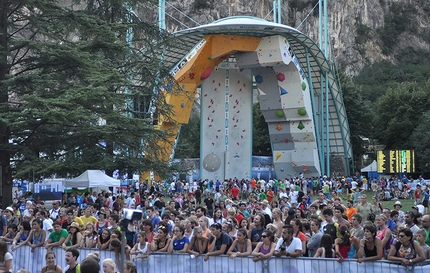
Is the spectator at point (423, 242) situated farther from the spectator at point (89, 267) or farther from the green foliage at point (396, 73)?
the green foliage at point (396, 73)

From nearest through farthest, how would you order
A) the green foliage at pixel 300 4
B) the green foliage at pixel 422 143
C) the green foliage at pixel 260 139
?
the green foliage at pixel 422 143 → the green foliage at pixel 260 139 → the green foliage at pixel 300 4

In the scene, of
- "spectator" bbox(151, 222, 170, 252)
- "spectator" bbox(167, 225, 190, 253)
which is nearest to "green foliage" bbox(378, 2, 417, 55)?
"spectator" bbox(167, 225, 190, 253)

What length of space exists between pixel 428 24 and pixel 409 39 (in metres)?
6.08

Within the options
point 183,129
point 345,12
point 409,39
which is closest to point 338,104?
point 183,129

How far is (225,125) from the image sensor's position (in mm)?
48312

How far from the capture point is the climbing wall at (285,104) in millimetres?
44219

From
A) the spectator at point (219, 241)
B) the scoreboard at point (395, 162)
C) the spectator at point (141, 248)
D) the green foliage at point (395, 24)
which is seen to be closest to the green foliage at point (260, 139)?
the scoreboard at point (395, 162)

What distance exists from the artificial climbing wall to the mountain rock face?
5291 centimetres

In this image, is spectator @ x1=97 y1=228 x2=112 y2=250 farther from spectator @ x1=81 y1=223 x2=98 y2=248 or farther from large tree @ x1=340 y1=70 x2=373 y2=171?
large tree @ x1=340 y1=70 x2=373 y2=171

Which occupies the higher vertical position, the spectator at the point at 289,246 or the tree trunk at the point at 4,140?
the tree trunk at the point at 4,140

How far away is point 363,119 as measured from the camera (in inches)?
2621

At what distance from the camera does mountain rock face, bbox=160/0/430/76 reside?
342 feet

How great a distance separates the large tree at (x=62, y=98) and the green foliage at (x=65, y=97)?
29mm

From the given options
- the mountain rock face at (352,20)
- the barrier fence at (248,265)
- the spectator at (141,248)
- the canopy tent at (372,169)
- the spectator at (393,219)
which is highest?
the mountain rock face at (352,20)
